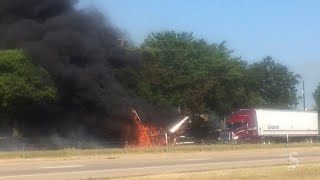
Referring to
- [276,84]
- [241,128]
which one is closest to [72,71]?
[241,128]

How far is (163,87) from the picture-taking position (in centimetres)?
6894

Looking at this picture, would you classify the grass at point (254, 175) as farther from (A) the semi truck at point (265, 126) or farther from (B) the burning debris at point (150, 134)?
(A) the semi truck at point (265, 126)

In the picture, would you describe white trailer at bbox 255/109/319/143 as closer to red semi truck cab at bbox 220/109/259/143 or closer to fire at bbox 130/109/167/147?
red semi truck cab at bbox 220/109/259/143

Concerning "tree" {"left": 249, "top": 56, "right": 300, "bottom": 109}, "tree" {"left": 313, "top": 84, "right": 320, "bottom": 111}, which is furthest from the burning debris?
"tree" {"left": 313, "top": 84, "right": 320, "bottom": 111}

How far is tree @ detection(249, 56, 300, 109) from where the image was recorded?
9119cm

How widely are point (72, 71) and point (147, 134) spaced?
31.9 feet

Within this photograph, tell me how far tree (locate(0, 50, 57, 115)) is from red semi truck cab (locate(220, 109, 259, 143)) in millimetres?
20346

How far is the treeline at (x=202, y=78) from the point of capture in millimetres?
66312

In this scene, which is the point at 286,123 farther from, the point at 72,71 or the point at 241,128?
the point at 72,71

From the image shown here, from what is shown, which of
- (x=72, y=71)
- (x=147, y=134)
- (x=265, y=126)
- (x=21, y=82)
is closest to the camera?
(x=21, y=82)

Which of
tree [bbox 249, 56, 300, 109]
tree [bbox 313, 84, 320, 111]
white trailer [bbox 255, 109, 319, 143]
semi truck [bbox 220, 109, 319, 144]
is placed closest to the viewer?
semi truck [bbox 220, 109, 319, 144]

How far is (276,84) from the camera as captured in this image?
93312 mm

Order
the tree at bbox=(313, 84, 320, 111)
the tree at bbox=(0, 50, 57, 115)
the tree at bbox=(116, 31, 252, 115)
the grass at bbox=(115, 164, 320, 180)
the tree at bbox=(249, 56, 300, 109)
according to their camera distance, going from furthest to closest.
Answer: the tree at bbox=(313, 84, 320, 111) < the tree at bbox=(249, 56, 300, 109) < the tree at bbox=(116, 31, 252, 115) < the tree at bbox=(0, 50, 57, 115) < the grass at bbox=(115, 164, 320, 180)

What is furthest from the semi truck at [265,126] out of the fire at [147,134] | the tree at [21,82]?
the tree at [21,82]
